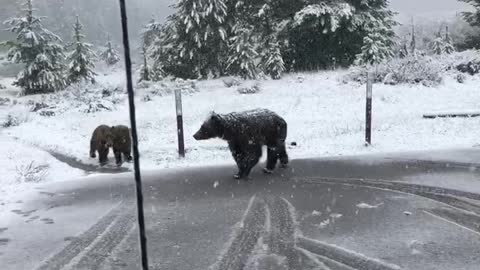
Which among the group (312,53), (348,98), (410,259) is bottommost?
(410,259)

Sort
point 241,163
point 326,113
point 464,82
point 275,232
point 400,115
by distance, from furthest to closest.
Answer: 1. point 464,82
2. point 326,113
3. point 400,115
4. point 241,163
5. point 275,232

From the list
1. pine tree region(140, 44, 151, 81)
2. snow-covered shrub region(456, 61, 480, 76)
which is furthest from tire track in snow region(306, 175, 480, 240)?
pine tree region(140, 44, 151, 81)

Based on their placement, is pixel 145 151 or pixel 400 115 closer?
pixel 145 151

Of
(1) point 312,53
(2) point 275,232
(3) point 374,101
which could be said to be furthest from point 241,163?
(1) point 312,53

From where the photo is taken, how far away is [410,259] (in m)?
4.46

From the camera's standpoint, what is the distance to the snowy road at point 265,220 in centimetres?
461

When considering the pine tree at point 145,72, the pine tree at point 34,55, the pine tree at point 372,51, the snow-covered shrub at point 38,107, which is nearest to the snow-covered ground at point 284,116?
the snow-covered shrub at point 38,107

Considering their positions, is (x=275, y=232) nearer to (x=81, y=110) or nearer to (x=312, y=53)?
(x=81, y=110)

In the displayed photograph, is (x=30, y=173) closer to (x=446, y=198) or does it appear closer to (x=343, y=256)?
(x=343, y=256)

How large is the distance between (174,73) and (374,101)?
10074 millimetres

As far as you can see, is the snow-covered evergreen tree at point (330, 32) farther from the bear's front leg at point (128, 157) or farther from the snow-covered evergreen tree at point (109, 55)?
the snow-covered evergreen tree at point (109, 55)

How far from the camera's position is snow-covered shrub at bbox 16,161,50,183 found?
8141 mm

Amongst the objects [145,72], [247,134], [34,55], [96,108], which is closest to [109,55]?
[34,55]

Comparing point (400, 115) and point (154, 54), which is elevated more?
point (154, 54)
